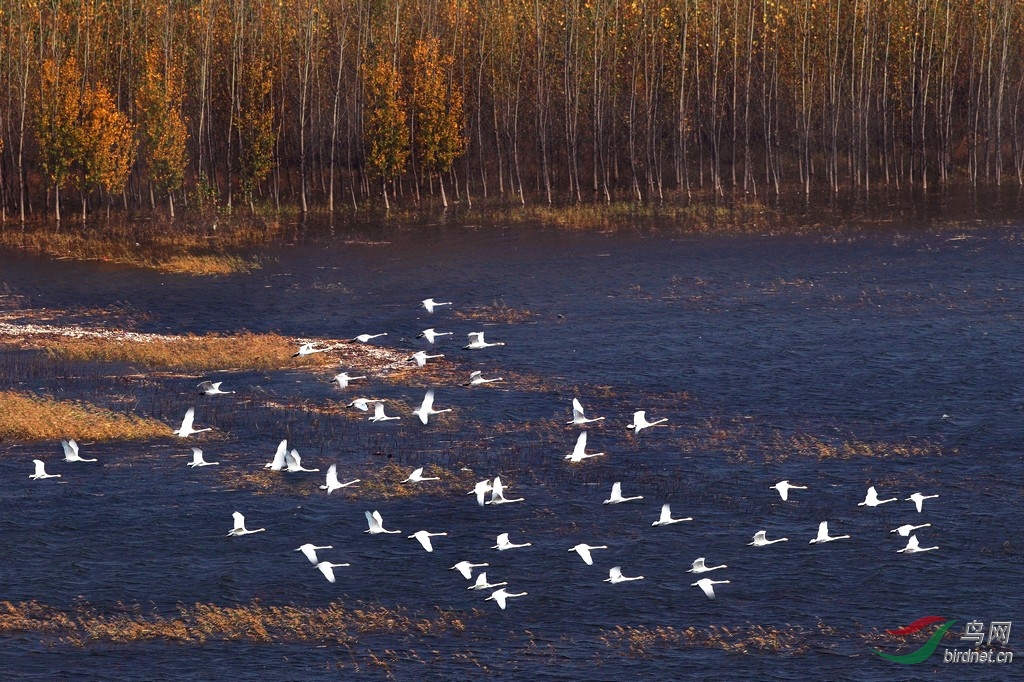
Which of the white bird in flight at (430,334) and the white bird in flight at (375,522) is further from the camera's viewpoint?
the white bird in flight at (430,334)

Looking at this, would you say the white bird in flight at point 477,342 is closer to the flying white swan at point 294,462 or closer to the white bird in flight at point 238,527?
the flying white swan at point 294,462

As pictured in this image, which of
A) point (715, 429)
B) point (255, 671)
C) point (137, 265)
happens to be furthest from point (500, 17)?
point (255, 671)

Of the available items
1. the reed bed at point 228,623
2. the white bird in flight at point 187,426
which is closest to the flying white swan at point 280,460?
the white bird in flight at point 187,426

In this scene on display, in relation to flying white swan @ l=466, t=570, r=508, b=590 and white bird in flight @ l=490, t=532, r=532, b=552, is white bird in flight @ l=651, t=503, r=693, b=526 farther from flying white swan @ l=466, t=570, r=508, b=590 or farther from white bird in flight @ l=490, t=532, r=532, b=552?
flying white swan @ l=466, t=570, r=508, b=590

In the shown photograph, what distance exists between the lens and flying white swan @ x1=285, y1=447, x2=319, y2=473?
35344 mm

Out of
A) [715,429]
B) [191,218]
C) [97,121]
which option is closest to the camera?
[715,429]

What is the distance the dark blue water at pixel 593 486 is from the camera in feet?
85.7

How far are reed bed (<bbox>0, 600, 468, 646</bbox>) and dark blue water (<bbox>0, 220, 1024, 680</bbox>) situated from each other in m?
0.38

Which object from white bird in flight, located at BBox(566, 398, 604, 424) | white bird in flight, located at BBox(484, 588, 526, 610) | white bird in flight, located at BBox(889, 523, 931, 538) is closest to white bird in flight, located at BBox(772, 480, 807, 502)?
white bird in flight, located at BBox(889, 523, 931, 538)

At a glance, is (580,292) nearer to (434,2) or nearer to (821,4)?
(434,2)

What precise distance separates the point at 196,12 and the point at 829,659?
8580cm

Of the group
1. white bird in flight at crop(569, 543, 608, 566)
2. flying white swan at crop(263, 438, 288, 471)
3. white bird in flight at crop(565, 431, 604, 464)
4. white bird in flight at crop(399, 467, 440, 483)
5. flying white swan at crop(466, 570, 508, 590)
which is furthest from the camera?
white bird in flight at crop(565, 431, 604, 464)

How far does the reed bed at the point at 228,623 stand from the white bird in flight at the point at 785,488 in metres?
9.49

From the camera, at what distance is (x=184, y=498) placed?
3425 centimetres
